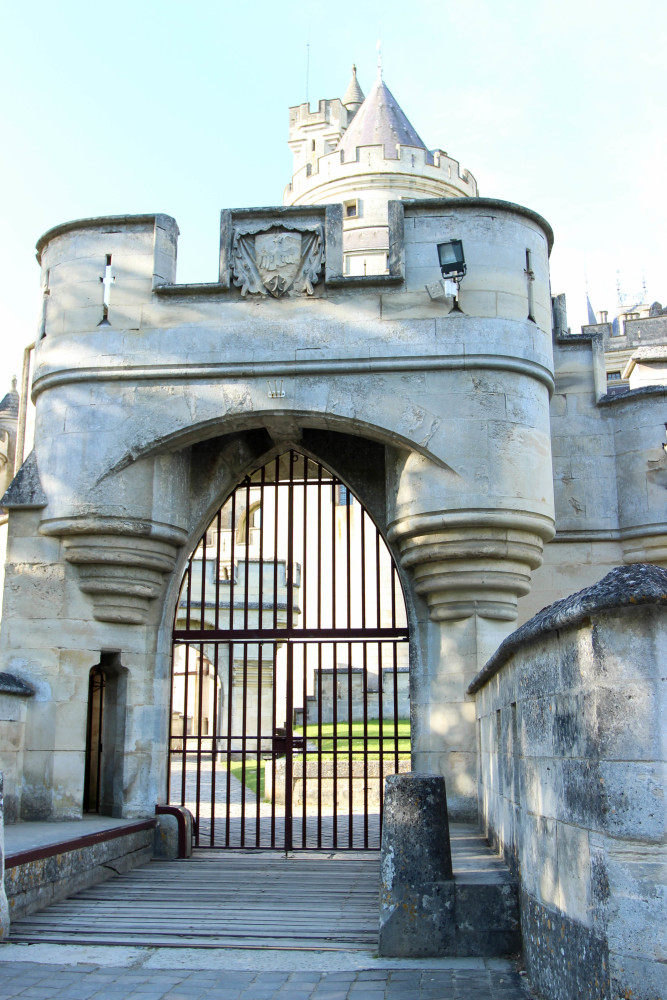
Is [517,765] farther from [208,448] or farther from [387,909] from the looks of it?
[208,448]

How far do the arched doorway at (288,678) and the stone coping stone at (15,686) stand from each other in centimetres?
137

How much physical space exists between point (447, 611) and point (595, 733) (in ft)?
17.2

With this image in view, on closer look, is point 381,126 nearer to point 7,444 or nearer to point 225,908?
point 7,444

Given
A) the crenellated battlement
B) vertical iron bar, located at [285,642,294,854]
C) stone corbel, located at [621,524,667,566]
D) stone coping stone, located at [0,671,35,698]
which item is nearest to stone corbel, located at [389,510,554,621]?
stone corbel, located at [621,524,667,566]

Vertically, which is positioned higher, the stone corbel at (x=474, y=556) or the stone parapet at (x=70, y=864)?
the stone corbel at (x=474, y=556)

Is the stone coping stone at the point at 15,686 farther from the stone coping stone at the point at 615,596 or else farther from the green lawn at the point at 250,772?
the green lawn at the point at 250,772

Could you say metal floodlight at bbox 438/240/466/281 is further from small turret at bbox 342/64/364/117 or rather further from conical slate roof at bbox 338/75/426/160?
small turret at bbox 342/64/364/117

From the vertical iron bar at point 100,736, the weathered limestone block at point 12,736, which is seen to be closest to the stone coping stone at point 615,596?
the weathered limestone block at point 12,736

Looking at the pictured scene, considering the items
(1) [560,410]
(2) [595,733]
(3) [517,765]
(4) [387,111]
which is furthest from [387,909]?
(4) [387,111]

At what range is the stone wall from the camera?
322 centimetres

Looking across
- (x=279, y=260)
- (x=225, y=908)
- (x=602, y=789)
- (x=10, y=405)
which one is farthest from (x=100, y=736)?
(x=10, y=405)

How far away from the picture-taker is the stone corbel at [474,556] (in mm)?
8383

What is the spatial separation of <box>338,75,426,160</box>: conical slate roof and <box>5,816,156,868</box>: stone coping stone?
21.3 m

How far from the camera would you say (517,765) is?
4824mm
